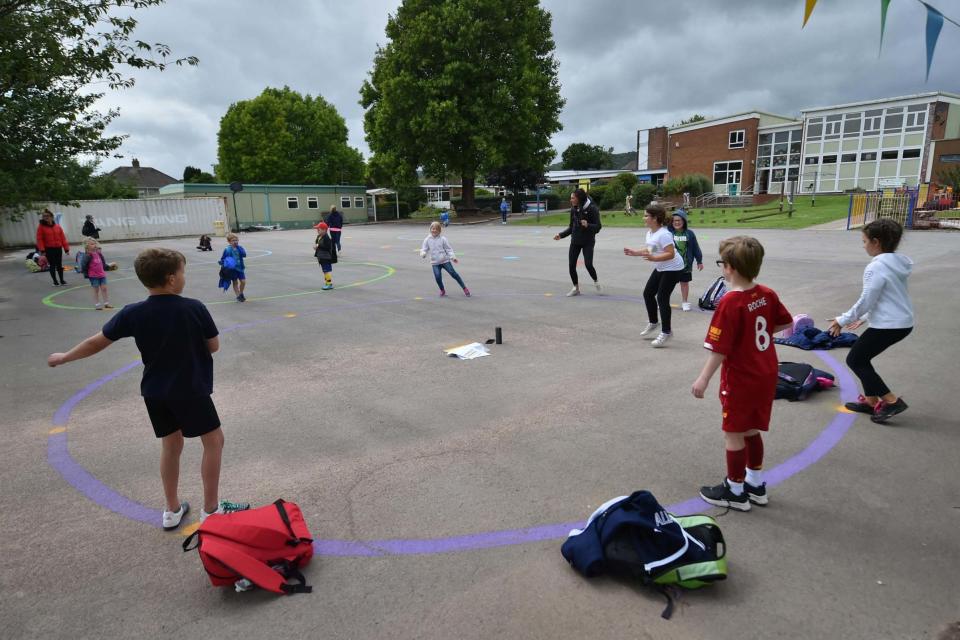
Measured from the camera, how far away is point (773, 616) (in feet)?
9.02

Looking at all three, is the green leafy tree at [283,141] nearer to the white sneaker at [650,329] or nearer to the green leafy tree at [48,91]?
the green leafy tree at [48,91]

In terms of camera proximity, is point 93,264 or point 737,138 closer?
point 93,264

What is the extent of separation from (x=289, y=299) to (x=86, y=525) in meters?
9.07

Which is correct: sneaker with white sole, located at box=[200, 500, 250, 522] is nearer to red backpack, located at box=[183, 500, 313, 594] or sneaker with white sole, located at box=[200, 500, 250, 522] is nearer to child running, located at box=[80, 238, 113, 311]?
red backpack, located at box=[183, 500, 313, 594]

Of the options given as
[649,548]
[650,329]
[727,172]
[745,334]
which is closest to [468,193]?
[727,172]

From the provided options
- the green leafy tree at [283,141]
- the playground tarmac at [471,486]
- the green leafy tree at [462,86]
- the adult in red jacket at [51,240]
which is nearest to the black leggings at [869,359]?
the playground tarmac at [471,486]

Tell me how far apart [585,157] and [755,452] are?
126 metres

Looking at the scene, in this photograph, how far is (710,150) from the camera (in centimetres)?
5922

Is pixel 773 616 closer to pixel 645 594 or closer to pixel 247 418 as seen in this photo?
pixel 645 594

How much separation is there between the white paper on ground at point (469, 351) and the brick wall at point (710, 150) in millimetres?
58253

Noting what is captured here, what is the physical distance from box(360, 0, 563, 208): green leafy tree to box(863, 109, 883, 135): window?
30779mm

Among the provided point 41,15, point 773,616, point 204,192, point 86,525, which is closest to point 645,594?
point 773,616

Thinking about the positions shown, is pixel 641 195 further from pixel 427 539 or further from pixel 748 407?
pixel 427 539

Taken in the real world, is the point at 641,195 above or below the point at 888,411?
above
